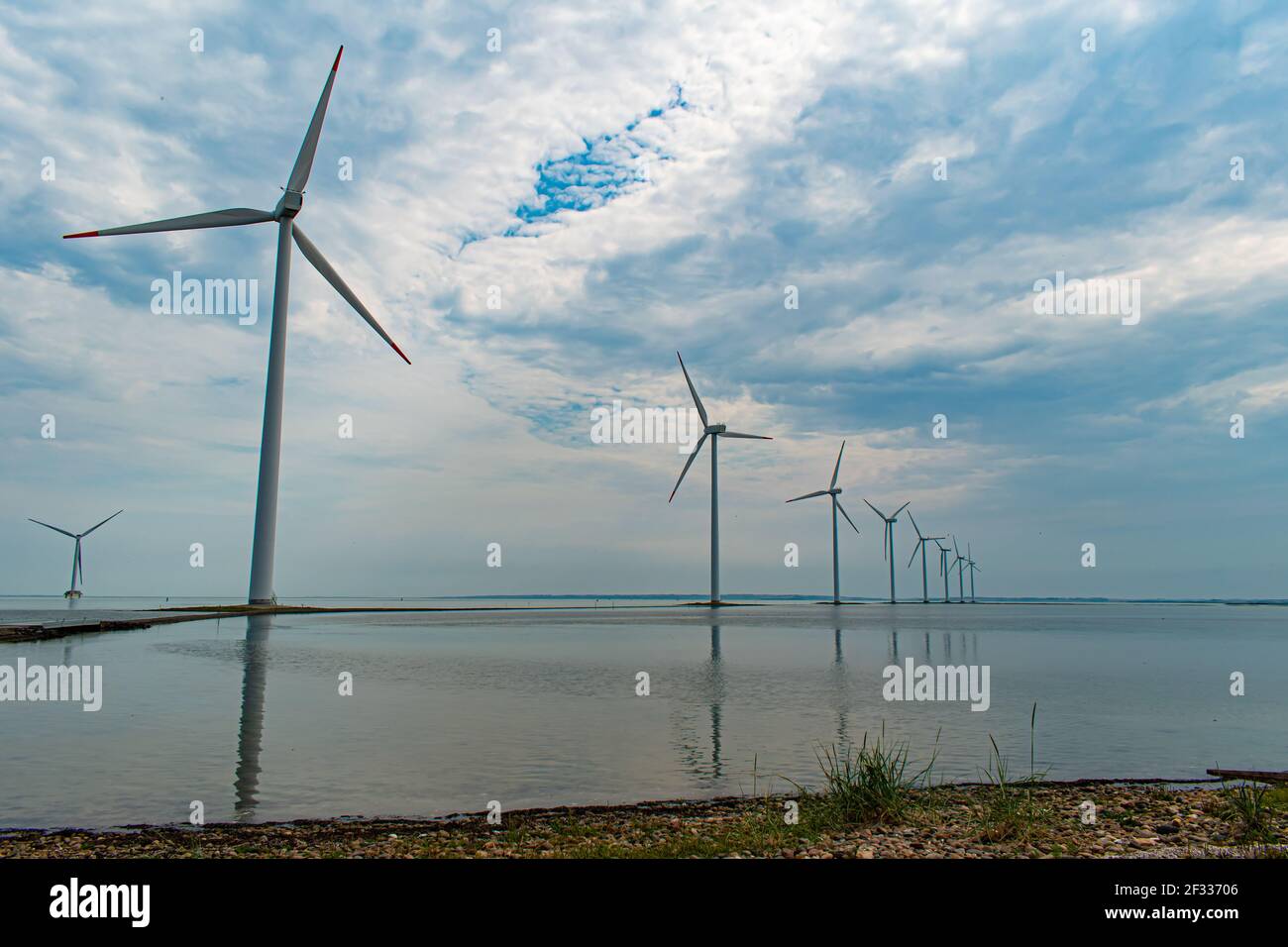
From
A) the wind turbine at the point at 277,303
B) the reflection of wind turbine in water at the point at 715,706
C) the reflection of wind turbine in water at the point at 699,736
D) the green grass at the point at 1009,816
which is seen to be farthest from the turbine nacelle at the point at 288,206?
the green grass at the point at 1009,816

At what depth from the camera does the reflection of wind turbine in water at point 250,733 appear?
586 inches

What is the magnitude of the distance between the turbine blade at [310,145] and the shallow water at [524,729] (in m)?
49.2

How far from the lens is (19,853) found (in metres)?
10.7

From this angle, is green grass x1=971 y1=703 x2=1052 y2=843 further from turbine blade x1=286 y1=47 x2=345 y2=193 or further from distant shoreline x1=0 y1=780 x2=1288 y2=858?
turbine blade x1=286 y1=47 x2=345 y2=193

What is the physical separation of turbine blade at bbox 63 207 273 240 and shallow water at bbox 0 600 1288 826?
120ft

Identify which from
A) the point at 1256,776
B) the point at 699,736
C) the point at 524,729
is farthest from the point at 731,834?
the point at 524,729

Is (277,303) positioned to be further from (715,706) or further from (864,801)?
(864,801)

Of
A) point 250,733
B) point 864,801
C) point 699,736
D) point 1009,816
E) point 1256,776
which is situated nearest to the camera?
point 1009,816

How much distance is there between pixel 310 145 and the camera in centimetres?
7744

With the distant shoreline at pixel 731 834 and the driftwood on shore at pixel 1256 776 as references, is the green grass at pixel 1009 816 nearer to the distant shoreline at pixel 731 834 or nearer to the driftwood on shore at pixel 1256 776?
the distant shoreline at pixel 731 834

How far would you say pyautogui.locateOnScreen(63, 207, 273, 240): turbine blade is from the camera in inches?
2694

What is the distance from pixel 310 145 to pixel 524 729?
71800 mm
